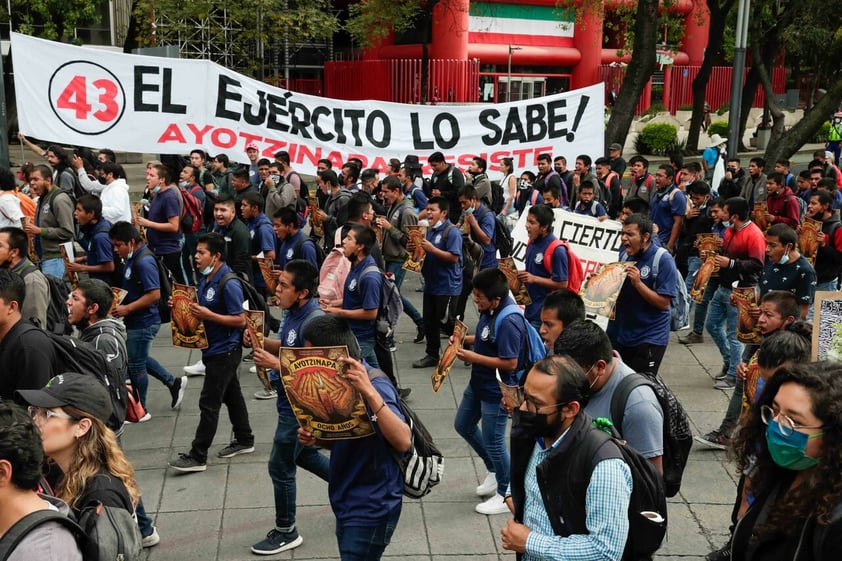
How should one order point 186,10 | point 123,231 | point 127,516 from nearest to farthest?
point 127,516 < point 123,231 < point 186,10

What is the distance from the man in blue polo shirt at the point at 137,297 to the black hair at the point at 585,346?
167 inches

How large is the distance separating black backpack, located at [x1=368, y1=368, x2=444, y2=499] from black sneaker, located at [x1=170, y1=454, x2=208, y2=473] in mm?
3066

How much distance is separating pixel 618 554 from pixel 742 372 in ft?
9.71

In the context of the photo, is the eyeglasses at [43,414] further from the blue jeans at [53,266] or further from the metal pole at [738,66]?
the metal pole at [738,66]

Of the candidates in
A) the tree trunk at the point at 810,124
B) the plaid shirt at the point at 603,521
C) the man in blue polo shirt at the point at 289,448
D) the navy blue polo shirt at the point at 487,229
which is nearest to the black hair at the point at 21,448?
the plaid shirt at the point at 603,521

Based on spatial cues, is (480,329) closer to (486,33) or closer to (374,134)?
(374,134)

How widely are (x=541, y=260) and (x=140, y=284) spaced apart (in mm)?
3465

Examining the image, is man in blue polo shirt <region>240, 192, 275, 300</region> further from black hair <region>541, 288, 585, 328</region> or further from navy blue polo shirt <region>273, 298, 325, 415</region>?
black hair <region>541, 288, 585, 328</region>

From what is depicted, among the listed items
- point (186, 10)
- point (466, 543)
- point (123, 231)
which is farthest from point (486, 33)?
point (466, 543)

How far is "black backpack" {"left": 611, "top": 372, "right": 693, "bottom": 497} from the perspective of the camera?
13.8ft

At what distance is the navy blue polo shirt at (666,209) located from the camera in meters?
11.2

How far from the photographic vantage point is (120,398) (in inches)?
210

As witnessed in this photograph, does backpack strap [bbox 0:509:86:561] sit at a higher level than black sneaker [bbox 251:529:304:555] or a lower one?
higher

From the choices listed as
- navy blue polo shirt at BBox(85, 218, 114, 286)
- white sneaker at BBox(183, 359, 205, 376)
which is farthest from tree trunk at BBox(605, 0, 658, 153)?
navy blue polo shirt at BBox(85, 218, 114, 286)
